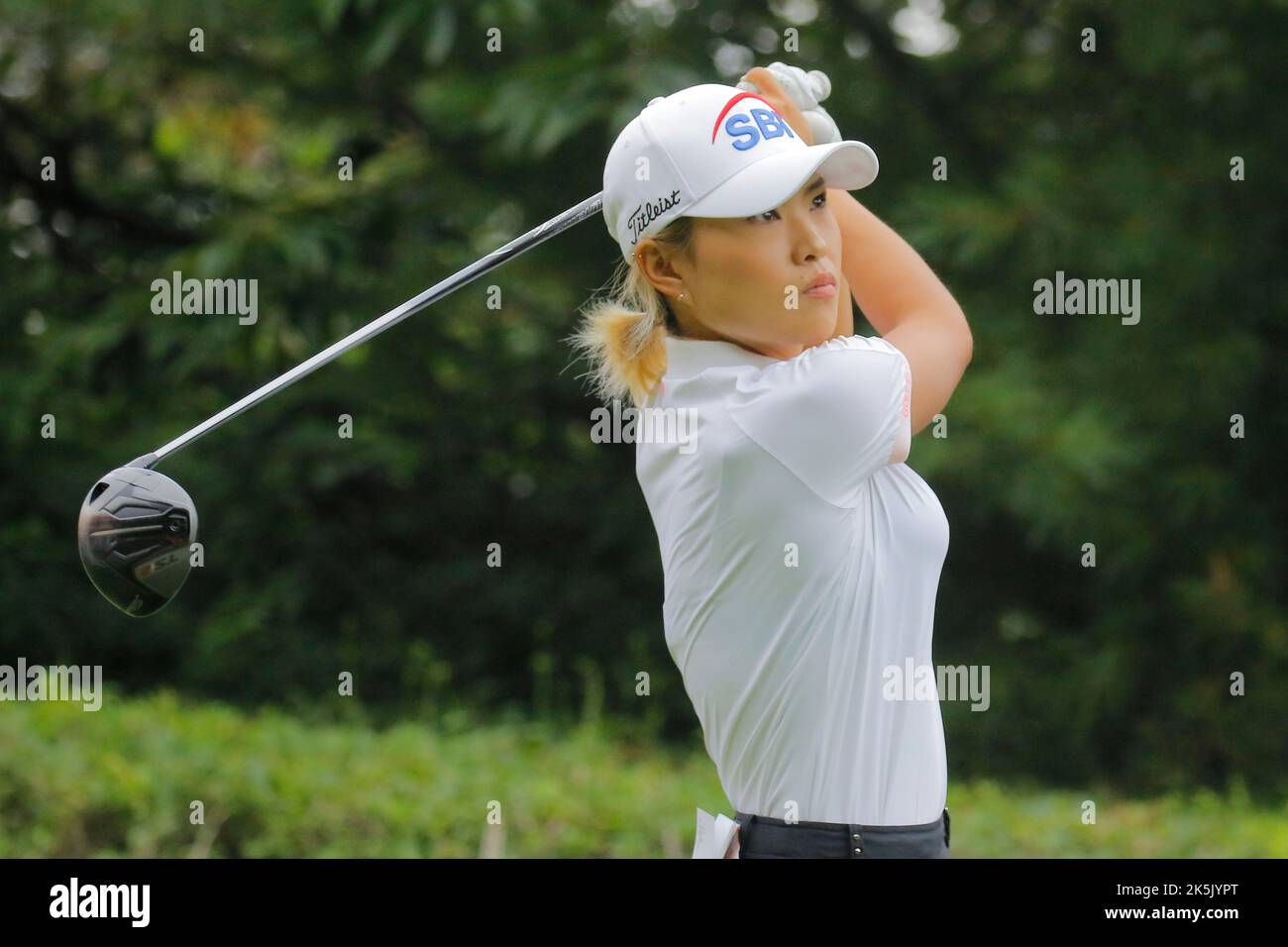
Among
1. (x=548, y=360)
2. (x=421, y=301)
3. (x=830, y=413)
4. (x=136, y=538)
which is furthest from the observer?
(x=548, y=360)

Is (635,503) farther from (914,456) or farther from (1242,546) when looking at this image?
(1242,546)

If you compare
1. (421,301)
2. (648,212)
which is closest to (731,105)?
(648,212)

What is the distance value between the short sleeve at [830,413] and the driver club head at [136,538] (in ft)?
2.80

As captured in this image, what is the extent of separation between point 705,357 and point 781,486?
222mm

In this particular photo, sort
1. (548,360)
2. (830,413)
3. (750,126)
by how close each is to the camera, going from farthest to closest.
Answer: (548,360) → (750,126) → (830,413)

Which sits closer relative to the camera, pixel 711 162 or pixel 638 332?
pixel 711 162

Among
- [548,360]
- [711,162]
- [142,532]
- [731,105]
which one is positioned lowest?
[142,532]

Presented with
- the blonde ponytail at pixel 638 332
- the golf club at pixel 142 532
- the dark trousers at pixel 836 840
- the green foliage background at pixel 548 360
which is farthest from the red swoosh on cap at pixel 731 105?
the green foliage background at pixel 548 360

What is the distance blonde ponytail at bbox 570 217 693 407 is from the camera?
2148 millimetres

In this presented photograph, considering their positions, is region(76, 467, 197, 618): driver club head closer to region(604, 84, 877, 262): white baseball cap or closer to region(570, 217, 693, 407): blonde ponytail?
region(570, 217, 693, 407): blonde ponytail

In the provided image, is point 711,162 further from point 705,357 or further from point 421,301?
point 421,301

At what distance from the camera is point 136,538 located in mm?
2299

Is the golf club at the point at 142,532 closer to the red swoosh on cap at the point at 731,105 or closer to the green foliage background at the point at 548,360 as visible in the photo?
the red swoosh on cap at the point at 731,105

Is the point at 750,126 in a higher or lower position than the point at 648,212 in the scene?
higher
